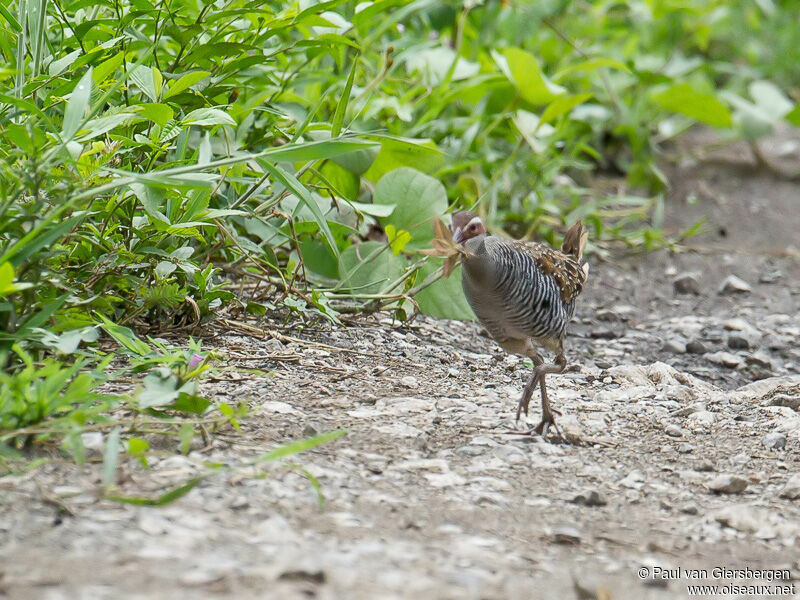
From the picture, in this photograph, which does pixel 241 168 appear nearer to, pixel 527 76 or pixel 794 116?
pixel 527 76

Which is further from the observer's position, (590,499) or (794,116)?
(794,116)

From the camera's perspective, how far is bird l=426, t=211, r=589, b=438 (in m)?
3.34

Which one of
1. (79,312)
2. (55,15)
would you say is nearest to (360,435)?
(79,312)

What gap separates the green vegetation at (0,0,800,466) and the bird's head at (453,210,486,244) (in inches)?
15.8

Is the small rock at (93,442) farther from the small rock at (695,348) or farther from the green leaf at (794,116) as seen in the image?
the green leaf at (794,116)

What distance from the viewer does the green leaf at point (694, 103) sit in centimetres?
686

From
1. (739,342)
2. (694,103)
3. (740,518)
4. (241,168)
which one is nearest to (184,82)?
(241,168)

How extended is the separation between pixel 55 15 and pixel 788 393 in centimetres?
317

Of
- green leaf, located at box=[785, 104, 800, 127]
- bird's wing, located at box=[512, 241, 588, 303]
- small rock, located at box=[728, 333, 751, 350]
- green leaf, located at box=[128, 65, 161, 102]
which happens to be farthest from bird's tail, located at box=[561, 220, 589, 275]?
green leaf, located at box=[785, 104, 800, 127]

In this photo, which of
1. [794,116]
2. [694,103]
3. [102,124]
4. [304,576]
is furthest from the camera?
[794,116]

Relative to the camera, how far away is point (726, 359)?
15.5 ft

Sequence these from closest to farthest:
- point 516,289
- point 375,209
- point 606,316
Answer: point 516,289 < point 375,209 < point 606,316

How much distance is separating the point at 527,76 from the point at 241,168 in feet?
7.31

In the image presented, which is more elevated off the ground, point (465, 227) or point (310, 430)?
point (465, 227)
